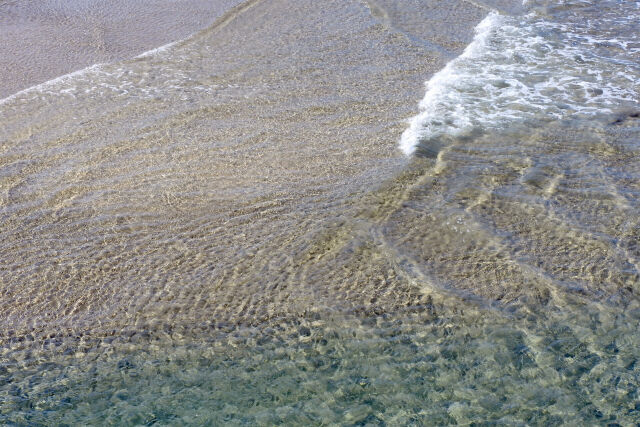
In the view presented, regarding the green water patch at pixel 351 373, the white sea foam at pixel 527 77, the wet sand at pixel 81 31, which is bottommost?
the green water patch at pixel 351 373

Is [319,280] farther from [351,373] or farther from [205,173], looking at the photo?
[205,173]

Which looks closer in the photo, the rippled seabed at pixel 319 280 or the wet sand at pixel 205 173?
the rippled seabed at pixel 319 280

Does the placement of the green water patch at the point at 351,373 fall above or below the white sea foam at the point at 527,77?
below

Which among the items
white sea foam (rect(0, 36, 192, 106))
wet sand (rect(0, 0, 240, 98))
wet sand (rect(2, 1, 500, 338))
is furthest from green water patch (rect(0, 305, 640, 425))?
wet sand (rect(0, 0, 240, 98))

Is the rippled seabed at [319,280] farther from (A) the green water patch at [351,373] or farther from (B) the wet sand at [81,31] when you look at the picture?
(B) the wet sand at [81,31]

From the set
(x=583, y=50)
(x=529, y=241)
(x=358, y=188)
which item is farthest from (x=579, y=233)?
(x=583, y=50)

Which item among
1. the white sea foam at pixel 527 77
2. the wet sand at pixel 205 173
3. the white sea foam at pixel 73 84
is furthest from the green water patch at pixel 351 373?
the white sea foam at pixel 73 84

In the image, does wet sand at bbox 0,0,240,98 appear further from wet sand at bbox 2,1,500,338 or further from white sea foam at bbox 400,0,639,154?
white sea foam at bbox 400,0,639,154
